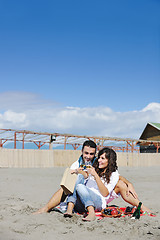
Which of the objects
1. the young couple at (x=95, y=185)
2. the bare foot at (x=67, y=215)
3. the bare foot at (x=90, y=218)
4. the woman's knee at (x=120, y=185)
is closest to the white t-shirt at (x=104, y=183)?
the young couple at (x=95, y=185)

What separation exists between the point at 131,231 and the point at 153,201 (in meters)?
3.28

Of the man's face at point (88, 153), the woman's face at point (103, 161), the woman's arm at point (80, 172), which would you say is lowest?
the woman's arm at point (80, 172)

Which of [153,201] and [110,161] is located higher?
[110,161]

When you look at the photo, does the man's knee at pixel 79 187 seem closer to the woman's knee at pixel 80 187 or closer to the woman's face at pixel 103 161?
the woman's knee at pixel 80 187

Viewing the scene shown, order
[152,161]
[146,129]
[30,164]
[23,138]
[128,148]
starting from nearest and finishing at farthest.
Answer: [30,164] < [23,138] < [152,161] < [128,148] < [146,129]

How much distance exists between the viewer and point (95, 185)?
448cm

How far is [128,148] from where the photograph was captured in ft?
97.2

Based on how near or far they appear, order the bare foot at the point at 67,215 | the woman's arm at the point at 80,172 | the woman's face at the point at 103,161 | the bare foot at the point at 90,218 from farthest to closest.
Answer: the woman's face at the point at 103,161 → the woman's arm at the point at 80,172 → the bare foot at the point at 67,215 → the bare foot at the point at 90,218

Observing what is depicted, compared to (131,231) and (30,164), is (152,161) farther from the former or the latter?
(131,231)

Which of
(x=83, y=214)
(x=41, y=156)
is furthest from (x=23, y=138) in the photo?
(x=83, y=214)

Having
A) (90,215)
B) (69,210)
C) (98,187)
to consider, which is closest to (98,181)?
(98,187)

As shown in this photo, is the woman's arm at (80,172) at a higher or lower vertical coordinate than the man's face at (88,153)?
lower

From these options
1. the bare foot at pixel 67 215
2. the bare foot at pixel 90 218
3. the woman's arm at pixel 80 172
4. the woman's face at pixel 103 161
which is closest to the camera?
the bare foot at pixel 90 218

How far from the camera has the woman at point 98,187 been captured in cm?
424
